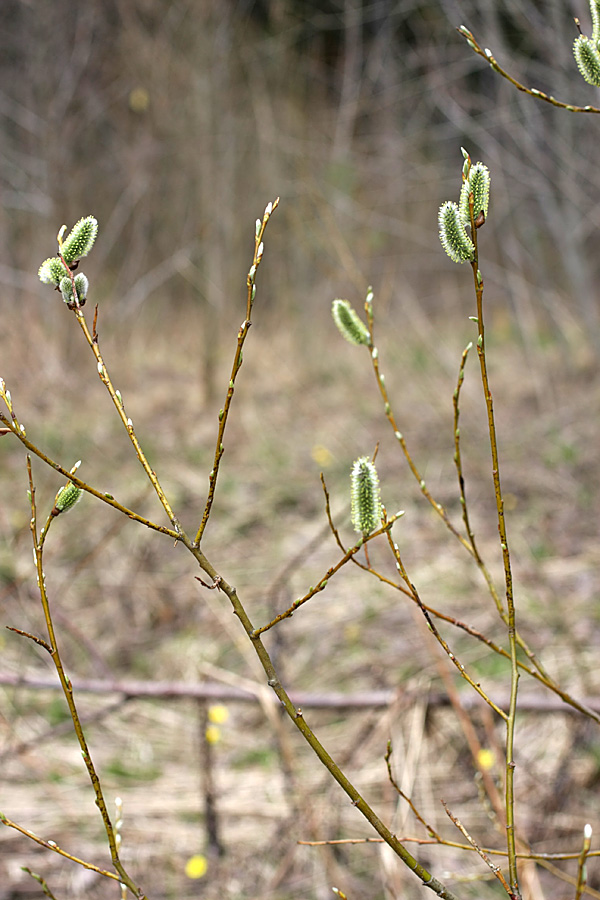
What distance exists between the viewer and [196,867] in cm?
174

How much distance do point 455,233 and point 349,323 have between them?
209 mm

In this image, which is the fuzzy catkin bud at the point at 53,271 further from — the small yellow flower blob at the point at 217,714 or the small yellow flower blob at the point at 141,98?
the small yellow flower blob at the point at 141,98

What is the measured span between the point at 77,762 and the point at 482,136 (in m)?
3.89

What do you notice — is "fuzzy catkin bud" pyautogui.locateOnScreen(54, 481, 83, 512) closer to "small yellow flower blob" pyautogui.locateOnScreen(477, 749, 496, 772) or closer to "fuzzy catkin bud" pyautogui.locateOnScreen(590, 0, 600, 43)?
"fuzzy catkin bud" pyautogui.locateOnScreen(590, 0, 600, 43)

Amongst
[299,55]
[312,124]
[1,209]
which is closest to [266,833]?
[1,209]

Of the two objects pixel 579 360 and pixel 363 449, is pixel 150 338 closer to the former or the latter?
pixel 363 449

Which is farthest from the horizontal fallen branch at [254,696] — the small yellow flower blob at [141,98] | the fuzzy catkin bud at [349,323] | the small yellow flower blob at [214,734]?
the small yellow flower blob at [141,98]

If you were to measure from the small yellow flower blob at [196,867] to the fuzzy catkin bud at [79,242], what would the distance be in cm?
159

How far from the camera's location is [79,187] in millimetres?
6980

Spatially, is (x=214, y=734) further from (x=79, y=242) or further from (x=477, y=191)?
(x=477, y=191)

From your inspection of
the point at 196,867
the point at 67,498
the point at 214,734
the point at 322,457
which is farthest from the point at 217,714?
the point at 322,457

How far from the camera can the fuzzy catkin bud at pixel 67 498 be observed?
661mm

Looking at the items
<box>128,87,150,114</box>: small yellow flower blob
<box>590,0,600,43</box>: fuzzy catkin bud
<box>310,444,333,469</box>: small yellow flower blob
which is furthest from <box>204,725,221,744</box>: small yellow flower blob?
<box>128,87,150,114</box>: small yellow flower blob

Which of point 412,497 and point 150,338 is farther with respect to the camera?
point 150,338
